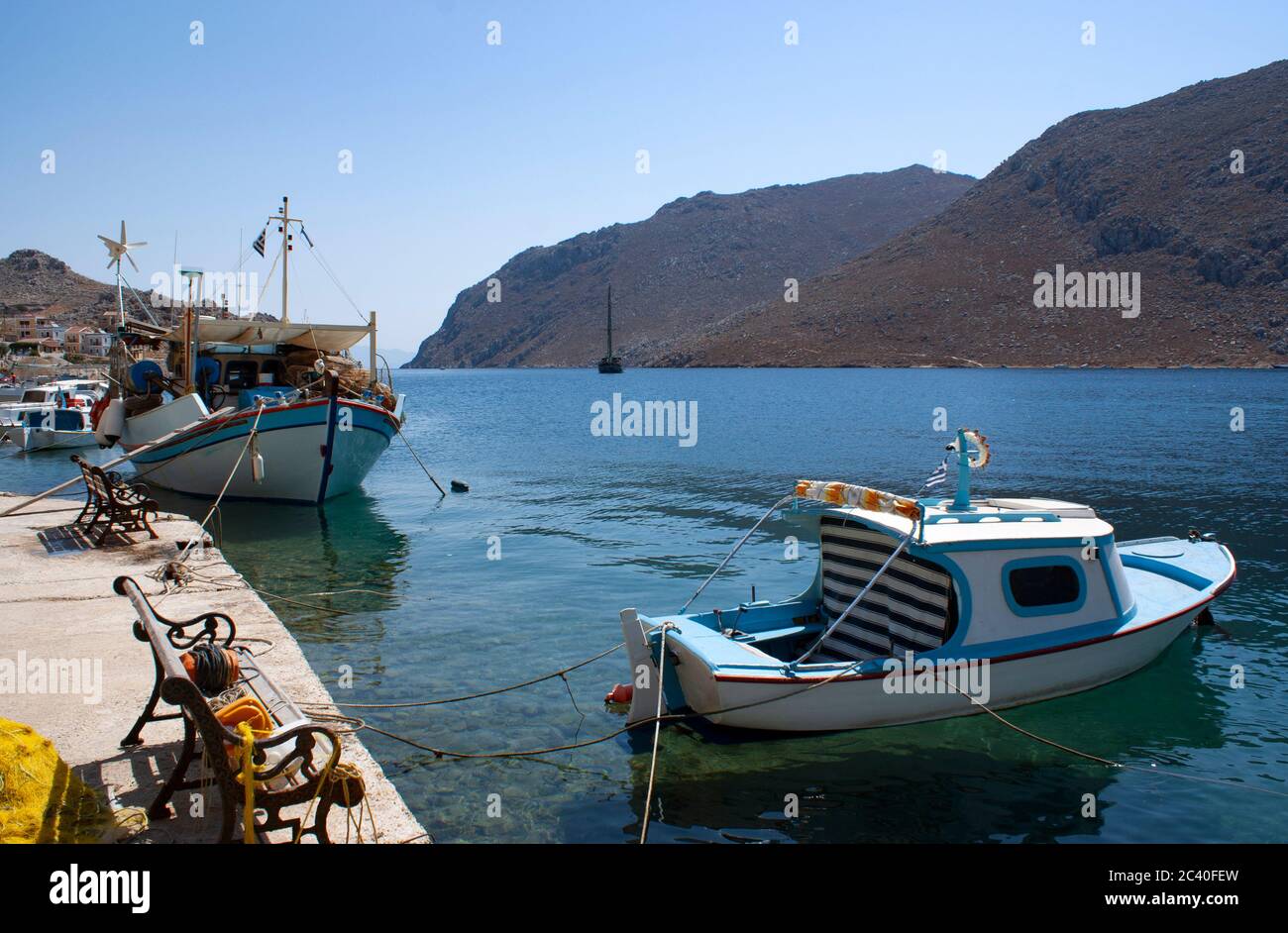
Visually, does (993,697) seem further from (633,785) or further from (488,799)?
(488,799)

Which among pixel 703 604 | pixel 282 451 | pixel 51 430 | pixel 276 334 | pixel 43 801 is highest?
pixel 276 334

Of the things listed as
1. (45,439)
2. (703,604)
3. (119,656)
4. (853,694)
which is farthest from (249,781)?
(45,439)

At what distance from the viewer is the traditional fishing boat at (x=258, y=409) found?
24.9 m

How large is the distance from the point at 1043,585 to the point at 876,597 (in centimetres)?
181

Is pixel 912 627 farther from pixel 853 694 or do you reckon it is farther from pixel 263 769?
pixel 263 769

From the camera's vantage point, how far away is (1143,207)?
135 metres

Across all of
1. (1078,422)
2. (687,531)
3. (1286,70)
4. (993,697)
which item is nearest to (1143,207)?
(1286,70)

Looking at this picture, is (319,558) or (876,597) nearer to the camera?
(876,597)

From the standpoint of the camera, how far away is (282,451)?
25047mm

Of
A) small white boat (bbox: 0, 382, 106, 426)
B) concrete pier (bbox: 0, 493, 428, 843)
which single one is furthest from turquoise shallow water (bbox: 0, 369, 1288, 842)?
small white boat (bbox: 0, 382, 106, 426)

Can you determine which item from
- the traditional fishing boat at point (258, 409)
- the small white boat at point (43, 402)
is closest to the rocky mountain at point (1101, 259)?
the small white boat at point (43, 402)

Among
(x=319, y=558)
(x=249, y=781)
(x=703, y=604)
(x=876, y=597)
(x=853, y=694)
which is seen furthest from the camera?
(x=319, y=558)

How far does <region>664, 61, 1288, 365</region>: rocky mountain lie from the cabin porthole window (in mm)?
123180
